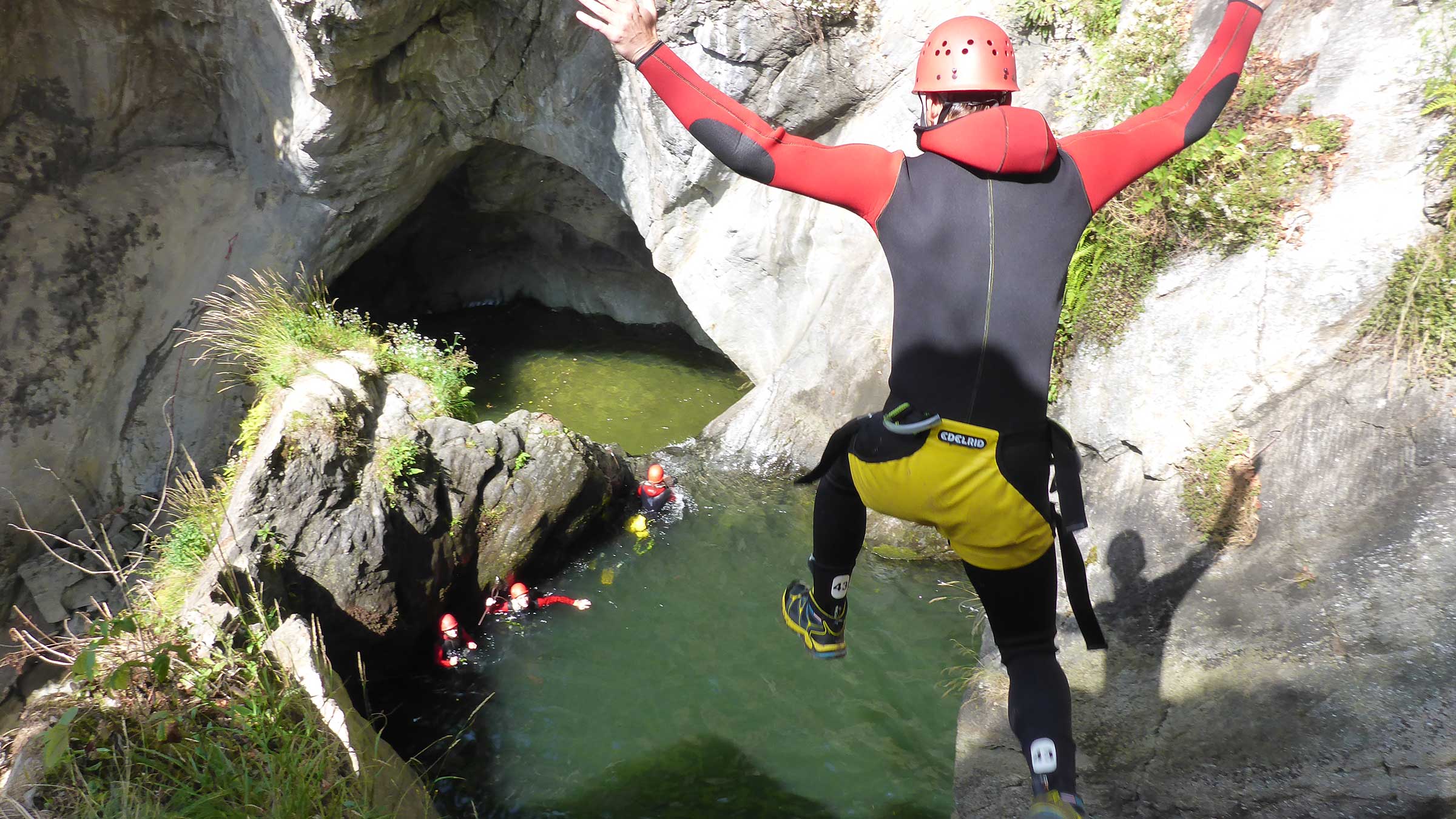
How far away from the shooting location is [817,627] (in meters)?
3.19

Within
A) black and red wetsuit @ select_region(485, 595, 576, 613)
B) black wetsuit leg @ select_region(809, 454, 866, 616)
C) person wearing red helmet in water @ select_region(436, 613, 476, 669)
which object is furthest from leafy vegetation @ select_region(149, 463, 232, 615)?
black wetsuit leg @ select_region(809, 454, 866, 616)

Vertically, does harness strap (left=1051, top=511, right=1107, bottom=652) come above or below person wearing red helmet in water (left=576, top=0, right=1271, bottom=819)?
below

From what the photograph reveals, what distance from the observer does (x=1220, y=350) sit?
449 centimetres

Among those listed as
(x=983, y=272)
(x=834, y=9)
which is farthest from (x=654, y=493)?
(x=983, y=272)

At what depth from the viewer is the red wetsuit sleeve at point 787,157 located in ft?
7.81

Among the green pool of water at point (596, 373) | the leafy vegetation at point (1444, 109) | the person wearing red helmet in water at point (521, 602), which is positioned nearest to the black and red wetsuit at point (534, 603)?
the person wearing red helmet in water at point (521, 602)

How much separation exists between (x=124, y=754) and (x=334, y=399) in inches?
132

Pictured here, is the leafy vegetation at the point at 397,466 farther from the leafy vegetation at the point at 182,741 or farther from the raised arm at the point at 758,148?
the raised arm at the point at 758,148

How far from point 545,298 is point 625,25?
10495 millimetres

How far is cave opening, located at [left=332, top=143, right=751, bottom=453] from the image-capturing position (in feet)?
32.2

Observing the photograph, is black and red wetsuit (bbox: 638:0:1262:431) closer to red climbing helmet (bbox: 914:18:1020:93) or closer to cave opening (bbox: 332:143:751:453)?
red climbing helmet (bbox: 914:18:1020:93)

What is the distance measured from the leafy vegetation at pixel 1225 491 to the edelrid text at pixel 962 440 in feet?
8.02

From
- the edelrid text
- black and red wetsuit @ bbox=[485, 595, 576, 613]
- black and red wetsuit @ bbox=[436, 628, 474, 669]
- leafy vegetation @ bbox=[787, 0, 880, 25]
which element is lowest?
black and red wetsuit @ bbox=[436, 628, 474, 669]

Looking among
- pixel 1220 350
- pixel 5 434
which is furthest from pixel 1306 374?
pixel 5 434
